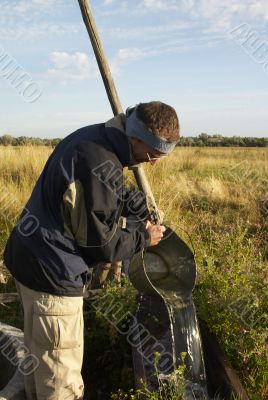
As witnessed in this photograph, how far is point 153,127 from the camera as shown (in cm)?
216

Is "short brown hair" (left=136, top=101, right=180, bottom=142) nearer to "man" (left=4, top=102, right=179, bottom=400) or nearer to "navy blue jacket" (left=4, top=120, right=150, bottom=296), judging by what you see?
"man" (left=4, top=102, right=179, bottom=400)

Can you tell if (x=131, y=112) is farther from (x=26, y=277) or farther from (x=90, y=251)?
(x=26, y=277)

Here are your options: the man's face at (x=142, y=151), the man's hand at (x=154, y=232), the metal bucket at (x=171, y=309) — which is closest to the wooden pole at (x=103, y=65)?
the metal bucket at (x=171, y=309)

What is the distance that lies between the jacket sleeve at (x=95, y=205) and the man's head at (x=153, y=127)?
0.50 ft

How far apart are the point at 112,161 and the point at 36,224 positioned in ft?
1.59

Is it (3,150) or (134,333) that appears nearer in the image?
(134,333)

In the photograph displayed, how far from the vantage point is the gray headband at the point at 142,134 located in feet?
7.11

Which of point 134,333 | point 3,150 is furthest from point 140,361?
point 3,150

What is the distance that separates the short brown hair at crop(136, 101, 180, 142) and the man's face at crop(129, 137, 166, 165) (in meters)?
0.09

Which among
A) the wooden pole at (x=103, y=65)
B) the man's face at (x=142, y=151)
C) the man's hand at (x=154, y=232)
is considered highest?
the wooden pole at (x=103, y=65)

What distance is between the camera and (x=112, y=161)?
85.0 inches

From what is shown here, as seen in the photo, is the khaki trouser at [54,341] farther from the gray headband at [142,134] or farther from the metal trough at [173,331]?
the gray headband at [142,134]

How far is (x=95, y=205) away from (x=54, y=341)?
2.43 feet

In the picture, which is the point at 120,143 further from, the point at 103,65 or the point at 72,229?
the point at 103,65
